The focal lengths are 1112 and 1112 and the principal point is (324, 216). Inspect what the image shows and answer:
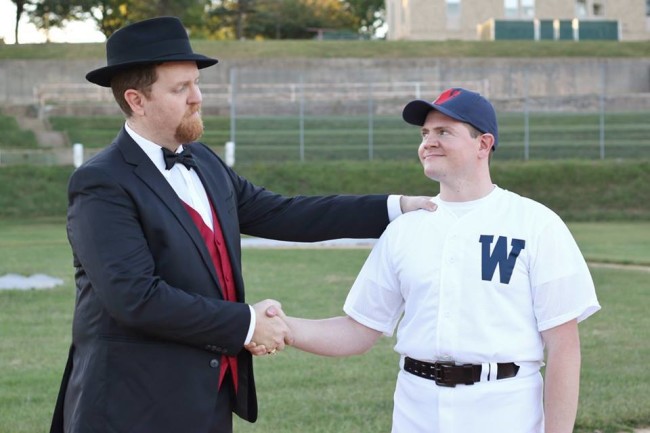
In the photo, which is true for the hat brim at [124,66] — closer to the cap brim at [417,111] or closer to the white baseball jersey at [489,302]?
the cap brim at [417,111]

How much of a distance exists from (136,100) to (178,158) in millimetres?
270

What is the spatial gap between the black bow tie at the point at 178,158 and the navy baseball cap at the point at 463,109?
0.86 metres

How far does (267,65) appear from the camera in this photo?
46.5 meters

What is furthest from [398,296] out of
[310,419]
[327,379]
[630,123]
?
[630,123]

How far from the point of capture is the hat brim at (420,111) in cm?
399

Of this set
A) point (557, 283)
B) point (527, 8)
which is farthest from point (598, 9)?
point (557, 283)

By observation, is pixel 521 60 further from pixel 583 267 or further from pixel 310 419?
pixel 583 267

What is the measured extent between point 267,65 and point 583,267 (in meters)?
43.3

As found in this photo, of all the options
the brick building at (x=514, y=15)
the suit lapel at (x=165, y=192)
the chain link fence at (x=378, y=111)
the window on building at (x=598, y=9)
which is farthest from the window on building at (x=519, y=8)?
the suit lapel at (x=165, y=192)

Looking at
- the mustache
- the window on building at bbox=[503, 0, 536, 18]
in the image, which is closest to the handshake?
the mustache

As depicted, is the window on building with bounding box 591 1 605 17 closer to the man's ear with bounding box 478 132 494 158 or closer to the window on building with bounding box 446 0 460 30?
the window on building with bounding box 446 0 460 30

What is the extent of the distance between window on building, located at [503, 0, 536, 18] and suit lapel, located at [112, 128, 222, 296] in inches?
2166

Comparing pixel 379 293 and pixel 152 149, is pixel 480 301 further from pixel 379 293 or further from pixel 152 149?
pixel 152 149

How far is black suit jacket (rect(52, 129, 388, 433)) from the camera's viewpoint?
3.91 metres
